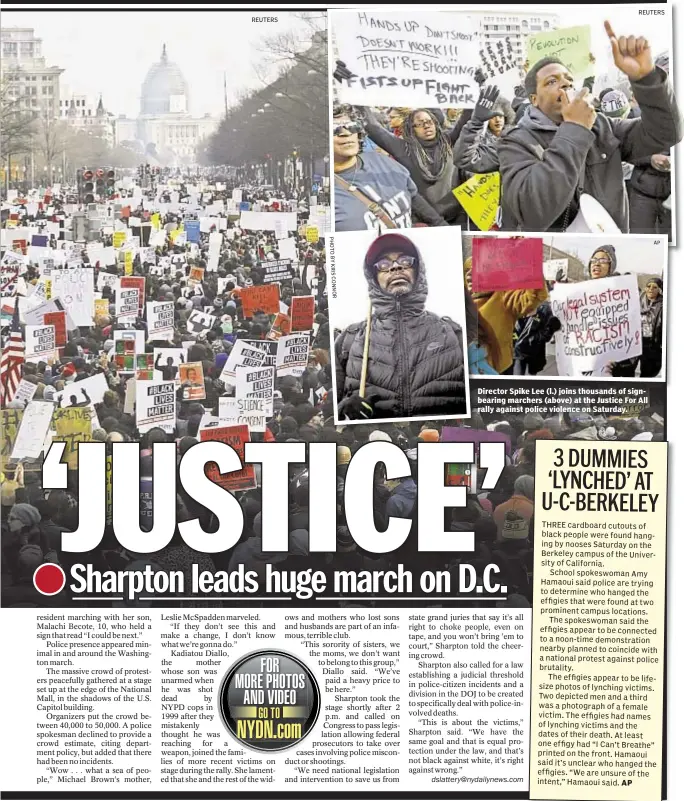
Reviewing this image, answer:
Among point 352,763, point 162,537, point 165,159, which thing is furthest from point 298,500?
point 165,159

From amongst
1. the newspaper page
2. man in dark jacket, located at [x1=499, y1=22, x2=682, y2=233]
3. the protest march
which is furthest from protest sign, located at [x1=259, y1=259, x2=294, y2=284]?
man in dark jacket, located at [x1=499, y1=22, x2=682, y2=233]

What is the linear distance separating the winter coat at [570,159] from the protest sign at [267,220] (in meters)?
0.73

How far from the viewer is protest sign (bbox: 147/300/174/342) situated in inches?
200

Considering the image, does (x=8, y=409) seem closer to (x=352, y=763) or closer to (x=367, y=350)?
(x=367, y=350)

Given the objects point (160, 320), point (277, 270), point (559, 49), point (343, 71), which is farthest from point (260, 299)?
point (559, 49)

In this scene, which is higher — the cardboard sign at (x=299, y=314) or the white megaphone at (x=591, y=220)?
the white megaphone at (x=591, y=220)

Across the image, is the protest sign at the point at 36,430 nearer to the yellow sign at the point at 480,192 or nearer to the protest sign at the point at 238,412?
the protest sign at the point at 238,412

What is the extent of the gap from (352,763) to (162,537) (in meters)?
1.01

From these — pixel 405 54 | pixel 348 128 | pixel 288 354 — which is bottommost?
pixel 288 354

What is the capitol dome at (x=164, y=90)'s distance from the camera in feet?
16.6

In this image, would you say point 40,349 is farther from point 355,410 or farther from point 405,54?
point 405,54

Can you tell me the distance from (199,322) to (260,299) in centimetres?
22

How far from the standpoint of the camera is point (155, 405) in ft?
16.6

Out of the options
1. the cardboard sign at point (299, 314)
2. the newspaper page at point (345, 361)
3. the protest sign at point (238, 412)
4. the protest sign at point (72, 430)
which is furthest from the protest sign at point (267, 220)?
the protest sign at point (72, 430)
